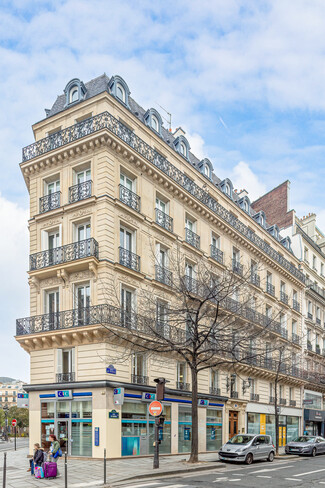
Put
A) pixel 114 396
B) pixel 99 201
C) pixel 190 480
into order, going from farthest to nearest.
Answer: pixel 99 201
pixel 114 396
pixel 190 480

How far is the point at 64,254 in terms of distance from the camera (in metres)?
23.2

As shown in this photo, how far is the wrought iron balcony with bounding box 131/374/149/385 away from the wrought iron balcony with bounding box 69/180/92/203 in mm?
8695

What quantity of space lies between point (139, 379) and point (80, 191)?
30.6 feet

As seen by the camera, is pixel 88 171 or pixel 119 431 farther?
pixel 88 171

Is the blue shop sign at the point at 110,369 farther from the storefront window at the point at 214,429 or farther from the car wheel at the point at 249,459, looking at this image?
the storefront window at the point at 214,429

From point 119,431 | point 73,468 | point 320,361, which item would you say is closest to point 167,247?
point 119,431

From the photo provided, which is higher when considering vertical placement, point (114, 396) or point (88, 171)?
point (88, 171)

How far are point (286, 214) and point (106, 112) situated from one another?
29033mm

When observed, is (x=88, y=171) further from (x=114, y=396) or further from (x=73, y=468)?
(x=73, y=468)

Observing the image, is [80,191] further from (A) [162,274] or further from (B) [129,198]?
(A) [162,274]

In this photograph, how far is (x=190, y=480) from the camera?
50.7ft

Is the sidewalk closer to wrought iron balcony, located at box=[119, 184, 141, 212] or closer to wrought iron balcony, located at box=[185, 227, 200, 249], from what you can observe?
wrought iron balcony, located at box=[119, 184, 141, 212]

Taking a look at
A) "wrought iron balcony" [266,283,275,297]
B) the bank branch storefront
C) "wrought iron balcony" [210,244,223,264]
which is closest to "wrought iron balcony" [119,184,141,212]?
"wrought iron balcony" [210,244,223,264]

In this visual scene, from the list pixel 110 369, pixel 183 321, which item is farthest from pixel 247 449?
pixel 110 369
